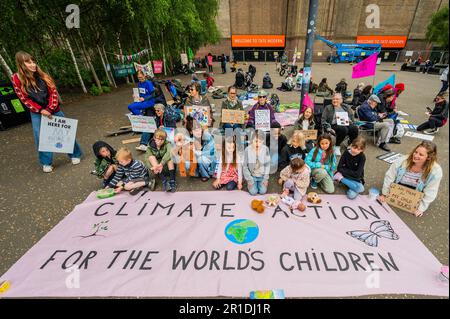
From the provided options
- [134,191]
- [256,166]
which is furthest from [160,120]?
[256,166]

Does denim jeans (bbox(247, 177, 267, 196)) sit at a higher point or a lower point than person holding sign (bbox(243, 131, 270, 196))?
lower

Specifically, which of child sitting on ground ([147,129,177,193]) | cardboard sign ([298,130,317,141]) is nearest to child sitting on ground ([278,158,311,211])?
cardboard sign ([298,130,317,141])

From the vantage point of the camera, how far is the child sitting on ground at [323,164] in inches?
153

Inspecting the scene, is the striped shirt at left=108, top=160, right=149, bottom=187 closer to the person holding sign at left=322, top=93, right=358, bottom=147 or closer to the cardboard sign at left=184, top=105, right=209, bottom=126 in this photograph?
the cardboard sign at left=184, top=105, right=209, bottom=126

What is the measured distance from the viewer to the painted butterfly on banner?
2.97 meters

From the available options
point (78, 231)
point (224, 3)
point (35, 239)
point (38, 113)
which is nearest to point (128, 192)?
→ point (78, 231)

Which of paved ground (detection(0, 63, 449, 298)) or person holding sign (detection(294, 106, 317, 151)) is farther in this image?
person holding sign (detection(294, 106, 317, 151))

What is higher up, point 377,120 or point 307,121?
point 307,121

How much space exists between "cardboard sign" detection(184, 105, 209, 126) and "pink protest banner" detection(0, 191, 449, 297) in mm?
2364

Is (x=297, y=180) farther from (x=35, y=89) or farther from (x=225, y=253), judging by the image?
(x=35, y=89)

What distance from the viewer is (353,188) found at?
3.78 m

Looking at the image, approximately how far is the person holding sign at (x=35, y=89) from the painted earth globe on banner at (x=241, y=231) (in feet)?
13.4

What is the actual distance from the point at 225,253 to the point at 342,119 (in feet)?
13.6

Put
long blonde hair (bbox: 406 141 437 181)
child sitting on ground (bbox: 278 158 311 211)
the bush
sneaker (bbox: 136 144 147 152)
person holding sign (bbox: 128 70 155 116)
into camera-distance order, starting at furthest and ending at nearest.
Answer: the bush → person holding sign (bbox: 128 70 155 116) → sneaker (bbox: 136 144 147 152) → child sitting on ground (bbox: 278 158 311 211) → long blonde hair (bbox: 406 141 437 181)
